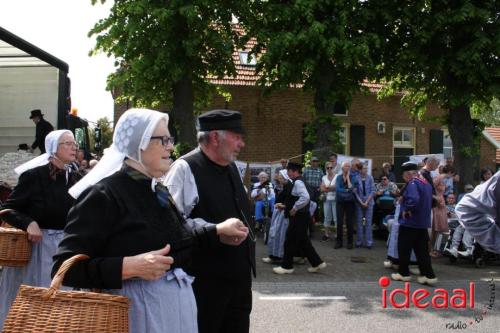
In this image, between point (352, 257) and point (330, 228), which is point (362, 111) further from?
point (352, 257)

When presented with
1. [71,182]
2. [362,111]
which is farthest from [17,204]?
[362,111]

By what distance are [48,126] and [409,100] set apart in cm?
1514

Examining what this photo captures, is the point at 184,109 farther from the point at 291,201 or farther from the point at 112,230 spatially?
the point at 112,230

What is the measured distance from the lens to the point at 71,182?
4.98 m

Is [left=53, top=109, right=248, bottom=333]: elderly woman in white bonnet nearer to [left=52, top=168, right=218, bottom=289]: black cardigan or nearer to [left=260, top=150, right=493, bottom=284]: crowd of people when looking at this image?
[left=52, top=168, right=218, bottom=289]: black cardigan

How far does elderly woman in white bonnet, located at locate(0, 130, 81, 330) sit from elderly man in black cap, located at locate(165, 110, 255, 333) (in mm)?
1652

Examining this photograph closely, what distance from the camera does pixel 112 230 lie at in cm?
247

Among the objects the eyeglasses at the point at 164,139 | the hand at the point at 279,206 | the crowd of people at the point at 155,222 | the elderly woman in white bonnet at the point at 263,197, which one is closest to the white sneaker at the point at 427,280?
the hand at the point at 279,206

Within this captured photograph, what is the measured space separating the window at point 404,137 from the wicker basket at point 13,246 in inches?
922

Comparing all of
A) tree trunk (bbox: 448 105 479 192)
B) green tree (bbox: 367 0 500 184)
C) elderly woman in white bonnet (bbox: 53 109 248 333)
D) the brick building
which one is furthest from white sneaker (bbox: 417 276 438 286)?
the brick building

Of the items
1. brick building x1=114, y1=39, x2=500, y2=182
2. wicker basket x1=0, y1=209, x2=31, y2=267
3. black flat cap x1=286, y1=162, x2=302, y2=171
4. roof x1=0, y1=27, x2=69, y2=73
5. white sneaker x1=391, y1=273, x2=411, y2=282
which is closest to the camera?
wicker basket x1=0, y1=209, x2=31, y2=267

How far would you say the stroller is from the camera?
1120cm

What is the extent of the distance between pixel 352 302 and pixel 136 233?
604 cm

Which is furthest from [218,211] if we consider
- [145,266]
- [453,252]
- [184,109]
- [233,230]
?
[184,109]
